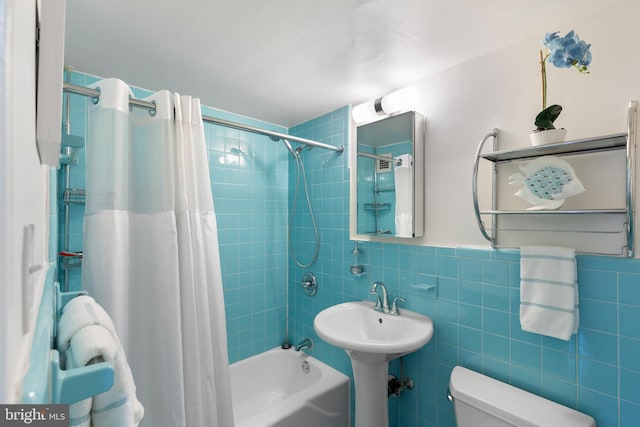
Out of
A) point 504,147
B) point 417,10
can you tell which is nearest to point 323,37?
point 417,10

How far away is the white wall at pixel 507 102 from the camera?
1.03 metres

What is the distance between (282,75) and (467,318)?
1.56m

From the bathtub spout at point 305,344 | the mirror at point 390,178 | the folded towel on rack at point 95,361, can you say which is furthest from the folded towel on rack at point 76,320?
the bathtub spout at point 305,344

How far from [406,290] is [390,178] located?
0.65 metres

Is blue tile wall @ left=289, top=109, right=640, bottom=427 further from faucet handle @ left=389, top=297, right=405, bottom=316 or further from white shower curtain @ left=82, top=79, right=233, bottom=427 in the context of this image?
white shower curtain @ left=82, top=79, right=233, bottom=427

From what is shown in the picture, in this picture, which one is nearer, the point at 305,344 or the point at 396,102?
the point at 396,102

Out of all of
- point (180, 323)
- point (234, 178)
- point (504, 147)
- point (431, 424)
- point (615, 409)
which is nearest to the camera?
point (615, 409)

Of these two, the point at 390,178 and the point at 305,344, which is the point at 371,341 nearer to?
the point at 390,178

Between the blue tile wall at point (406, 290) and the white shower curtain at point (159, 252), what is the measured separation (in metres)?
0.68

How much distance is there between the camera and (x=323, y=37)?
1224 millimetres

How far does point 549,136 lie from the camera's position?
1.07 metres

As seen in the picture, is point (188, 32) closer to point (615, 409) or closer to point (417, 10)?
point (417, 10)

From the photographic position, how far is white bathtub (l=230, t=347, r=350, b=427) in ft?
5.12

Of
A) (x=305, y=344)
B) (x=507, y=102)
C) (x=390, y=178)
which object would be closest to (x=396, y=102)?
(x=390, y=178)
